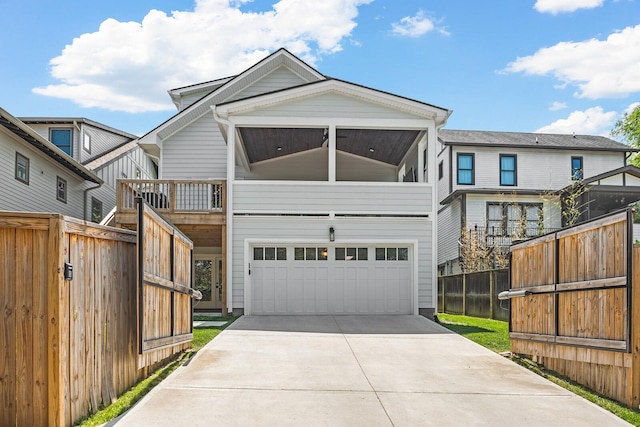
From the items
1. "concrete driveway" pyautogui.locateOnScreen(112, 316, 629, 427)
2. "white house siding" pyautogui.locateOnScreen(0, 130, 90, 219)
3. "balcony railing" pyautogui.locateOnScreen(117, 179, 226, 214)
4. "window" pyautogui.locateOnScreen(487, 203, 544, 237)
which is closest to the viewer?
"concrete driveway" pyautogui.locateOnScreen(112, 316, 629, 427)

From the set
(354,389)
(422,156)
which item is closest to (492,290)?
(422,156)

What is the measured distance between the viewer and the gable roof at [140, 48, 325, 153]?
17156mm

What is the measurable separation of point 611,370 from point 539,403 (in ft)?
2.88

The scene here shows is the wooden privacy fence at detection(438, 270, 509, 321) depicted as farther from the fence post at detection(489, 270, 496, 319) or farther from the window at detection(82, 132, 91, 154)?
the window at detection(82, 132, 91, 154)

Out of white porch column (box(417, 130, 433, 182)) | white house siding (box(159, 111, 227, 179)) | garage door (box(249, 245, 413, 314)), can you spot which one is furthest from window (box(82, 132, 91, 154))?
white porch column (box(417, 130, 433, 182))

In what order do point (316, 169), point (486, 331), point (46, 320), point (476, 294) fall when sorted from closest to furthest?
1. point (46, 320)
2. point (486, 331)
3. point (476, 294)
4. point (316, 169)

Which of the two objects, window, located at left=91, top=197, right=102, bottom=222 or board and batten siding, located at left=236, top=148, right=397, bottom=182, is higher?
board and batten siding, located at left=236, top=148, right=397, bottom=182

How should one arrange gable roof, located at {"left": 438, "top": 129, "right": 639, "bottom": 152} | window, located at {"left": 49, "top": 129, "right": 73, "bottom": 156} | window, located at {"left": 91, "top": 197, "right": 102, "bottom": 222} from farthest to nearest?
gable roof, located at {"left": 438, "top": 129, "right": 639, "bottom": 152} < window, located at {"left": 91, "top": 197, "right": 102, "bottom": 222} < window, located at {"left": 49, "top": 129, "right": 73, "bottom": 156}

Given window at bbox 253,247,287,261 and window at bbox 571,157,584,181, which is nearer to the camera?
window at bbox 253,247,287,261

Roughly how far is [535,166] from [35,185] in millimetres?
21301

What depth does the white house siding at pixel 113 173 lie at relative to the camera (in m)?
22.7

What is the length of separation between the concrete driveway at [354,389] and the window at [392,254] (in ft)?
15.4

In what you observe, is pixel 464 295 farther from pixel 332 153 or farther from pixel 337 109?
pixel 337 109

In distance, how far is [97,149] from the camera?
2358 centimetres
